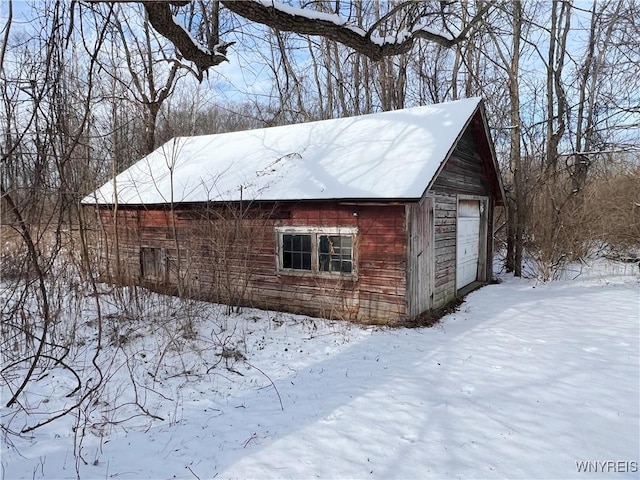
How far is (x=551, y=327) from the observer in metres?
6.79

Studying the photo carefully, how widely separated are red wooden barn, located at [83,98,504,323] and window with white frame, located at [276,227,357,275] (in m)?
0.02

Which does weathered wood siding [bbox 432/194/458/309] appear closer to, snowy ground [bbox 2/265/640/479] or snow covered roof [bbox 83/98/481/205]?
snow covered roof [bbox 83/98/481/205]

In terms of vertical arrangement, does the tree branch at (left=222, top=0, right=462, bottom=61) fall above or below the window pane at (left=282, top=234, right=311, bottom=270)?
above

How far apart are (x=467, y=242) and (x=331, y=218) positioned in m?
4.52

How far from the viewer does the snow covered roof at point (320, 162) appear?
289 inches

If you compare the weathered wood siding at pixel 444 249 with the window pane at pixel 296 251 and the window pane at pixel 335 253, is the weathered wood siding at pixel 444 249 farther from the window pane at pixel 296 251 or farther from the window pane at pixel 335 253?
the window pane at pixel 296 251

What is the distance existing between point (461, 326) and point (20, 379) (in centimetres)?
688

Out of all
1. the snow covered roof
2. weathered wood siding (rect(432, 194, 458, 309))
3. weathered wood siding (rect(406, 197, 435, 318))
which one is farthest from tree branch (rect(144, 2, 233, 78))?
weathered wood siding (rect(432, 194, 458, 309))

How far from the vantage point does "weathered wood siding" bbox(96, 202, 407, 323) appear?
7180mm

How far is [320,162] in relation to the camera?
8727 millimetres

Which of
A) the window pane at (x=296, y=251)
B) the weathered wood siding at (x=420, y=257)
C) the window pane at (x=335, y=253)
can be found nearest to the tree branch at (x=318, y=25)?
the weathered wood siding at (x=420, y=257)

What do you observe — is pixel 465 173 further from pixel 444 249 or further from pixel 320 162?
pixel 320 162

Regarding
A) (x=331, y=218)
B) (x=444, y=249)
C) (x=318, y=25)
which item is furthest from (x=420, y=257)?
(x=318, y=25)

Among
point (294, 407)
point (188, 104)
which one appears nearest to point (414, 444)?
point (294, 407)
